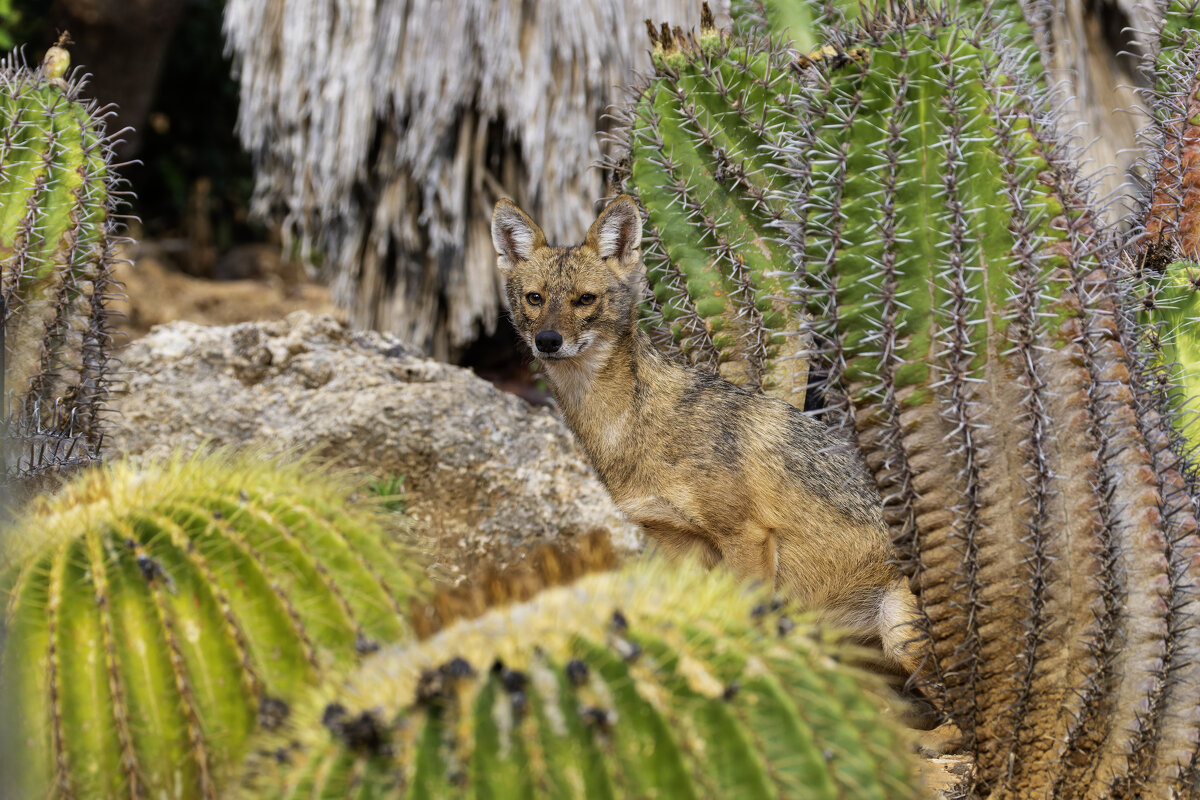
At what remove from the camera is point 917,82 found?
259 cm

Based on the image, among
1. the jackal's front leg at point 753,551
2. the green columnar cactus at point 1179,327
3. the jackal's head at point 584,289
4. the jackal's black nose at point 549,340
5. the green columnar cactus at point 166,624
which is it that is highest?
the jackal's head at point 584,289

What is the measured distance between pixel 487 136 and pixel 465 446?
3.40m

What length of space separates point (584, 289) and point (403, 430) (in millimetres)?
1246

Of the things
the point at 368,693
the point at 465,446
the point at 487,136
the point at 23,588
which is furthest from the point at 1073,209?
the point at 487,136

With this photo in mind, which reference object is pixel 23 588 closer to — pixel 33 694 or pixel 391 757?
pixel 33 694

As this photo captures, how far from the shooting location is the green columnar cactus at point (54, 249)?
373cm

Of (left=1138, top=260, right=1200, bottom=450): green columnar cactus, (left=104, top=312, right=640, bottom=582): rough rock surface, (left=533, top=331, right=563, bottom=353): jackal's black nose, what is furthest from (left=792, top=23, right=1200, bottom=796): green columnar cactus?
(left=104, top=312, right=640, bottom=582): rough rock surface

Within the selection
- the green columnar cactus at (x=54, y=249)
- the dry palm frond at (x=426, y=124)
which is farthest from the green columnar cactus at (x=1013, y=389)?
the dry palm frond at (x=426, y=124)

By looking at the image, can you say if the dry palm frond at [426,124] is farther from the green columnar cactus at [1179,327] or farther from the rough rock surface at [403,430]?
the green columnar cactus at [1179,327]

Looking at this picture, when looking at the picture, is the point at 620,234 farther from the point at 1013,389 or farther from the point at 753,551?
the point at 1013,389

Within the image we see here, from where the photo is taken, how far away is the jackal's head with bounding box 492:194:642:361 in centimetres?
432

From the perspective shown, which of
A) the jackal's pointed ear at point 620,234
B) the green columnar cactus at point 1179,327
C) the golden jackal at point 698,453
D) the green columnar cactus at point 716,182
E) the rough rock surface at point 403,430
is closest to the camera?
the green columnar cactus at point 1179,327

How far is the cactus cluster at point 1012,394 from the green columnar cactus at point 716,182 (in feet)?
4.59

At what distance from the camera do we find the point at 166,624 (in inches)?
77.9
